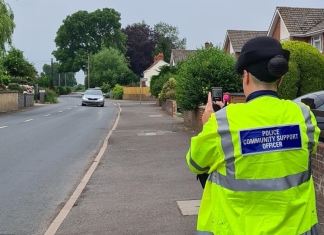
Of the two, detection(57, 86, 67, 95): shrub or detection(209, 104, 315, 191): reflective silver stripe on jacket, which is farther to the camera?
detection(57, 86, 67, 95): shrub

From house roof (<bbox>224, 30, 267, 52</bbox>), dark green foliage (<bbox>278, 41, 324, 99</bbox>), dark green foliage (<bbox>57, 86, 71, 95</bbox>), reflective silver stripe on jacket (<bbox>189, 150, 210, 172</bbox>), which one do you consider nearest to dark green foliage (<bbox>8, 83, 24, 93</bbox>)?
house roof (<bbox>224, 30, 267, 52</bbox>)

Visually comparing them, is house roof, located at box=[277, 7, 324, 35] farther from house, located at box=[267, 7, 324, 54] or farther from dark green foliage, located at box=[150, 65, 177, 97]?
dark green foliage, located at box=[150, 65, 177, 97]

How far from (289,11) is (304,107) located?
3420cm

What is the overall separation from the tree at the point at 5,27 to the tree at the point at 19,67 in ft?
59.7

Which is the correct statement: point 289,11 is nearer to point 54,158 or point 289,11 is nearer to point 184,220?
point 54,158

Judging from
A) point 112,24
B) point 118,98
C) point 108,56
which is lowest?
point 118,98

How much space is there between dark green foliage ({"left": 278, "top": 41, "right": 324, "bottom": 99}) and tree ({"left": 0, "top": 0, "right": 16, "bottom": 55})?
65.7 ft

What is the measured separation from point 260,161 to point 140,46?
91773mm

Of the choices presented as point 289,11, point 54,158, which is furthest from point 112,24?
point 54,158

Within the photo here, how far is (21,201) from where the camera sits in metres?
7.19

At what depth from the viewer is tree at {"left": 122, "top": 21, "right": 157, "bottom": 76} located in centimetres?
9094

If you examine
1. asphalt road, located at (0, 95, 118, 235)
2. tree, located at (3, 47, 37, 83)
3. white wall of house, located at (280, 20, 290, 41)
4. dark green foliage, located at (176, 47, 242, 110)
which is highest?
white wall of house, located at (280, 20, 290, 41)

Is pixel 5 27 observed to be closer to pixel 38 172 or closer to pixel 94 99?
pixel 94 99

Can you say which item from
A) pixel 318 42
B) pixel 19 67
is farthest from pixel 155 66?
pixel 318 42
